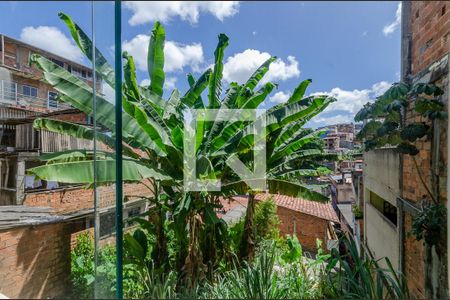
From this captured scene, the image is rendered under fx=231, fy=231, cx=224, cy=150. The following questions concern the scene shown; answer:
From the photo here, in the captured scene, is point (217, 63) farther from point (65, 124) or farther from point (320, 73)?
point (65, 124)

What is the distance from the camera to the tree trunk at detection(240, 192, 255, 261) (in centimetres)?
256

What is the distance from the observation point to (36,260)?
2219 millimetres

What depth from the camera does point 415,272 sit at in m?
2.01

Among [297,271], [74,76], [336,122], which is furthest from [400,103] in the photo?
[74,76]

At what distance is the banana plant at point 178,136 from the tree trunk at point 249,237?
A: 0.21 feet

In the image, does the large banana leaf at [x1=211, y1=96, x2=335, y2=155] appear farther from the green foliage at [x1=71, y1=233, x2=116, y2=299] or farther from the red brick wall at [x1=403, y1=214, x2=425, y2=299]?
the red brick wall at [x1=403, y1=214, x2=425, y2=299]

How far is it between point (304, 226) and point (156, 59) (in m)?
2.71

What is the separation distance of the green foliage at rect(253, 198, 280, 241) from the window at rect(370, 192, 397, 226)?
1.42 metres

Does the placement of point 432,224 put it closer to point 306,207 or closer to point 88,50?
point 306,207

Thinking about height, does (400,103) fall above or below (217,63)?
below

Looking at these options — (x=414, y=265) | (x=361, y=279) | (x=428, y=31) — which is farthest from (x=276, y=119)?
(x=414, y=265)

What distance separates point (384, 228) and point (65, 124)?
3885mm

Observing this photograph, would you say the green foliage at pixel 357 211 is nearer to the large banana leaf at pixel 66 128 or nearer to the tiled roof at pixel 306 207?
the tiled roof at pixel 306 207
